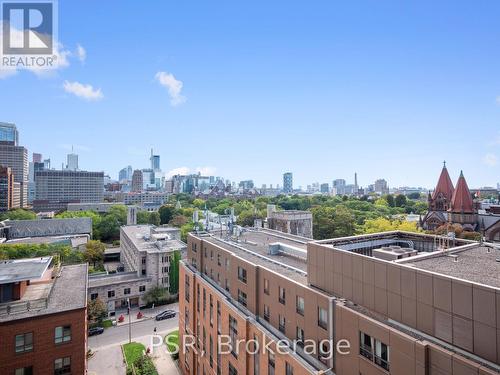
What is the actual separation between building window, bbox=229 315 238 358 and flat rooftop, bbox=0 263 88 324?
45.8ft

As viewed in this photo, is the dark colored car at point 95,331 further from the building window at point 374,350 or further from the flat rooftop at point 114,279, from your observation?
the building window at point 374,350

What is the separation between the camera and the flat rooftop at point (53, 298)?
88.6ft

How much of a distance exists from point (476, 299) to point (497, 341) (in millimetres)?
1451

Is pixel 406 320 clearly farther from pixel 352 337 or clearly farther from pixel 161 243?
pixel 161 243

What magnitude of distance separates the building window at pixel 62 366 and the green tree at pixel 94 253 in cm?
5778

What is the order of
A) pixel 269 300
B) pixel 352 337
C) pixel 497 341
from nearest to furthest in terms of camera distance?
pixel 497 341 → pixel 352 337 → pixel 269 300

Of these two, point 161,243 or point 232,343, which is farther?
point 161,243

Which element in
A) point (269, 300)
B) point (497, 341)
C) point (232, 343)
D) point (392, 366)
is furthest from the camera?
point (232, 343)

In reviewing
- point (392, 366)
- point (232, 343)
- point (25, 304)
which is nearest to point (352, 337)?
point (392, 366)

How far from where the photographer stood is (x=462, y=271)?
1446cm

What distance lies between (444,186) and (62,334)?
87.8 metres

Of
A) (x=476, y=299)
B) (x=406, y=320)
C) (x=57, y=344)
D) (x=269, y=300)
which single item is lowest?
(x=57, y=344)

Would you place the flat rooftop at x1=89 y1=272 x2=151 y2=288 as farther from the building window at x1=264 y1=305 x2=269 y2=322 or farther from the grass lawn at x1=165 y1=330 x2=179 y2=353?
the building window at x1=264 y1=305 x2=269 y2=322

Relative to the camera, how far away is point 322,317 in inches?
719
